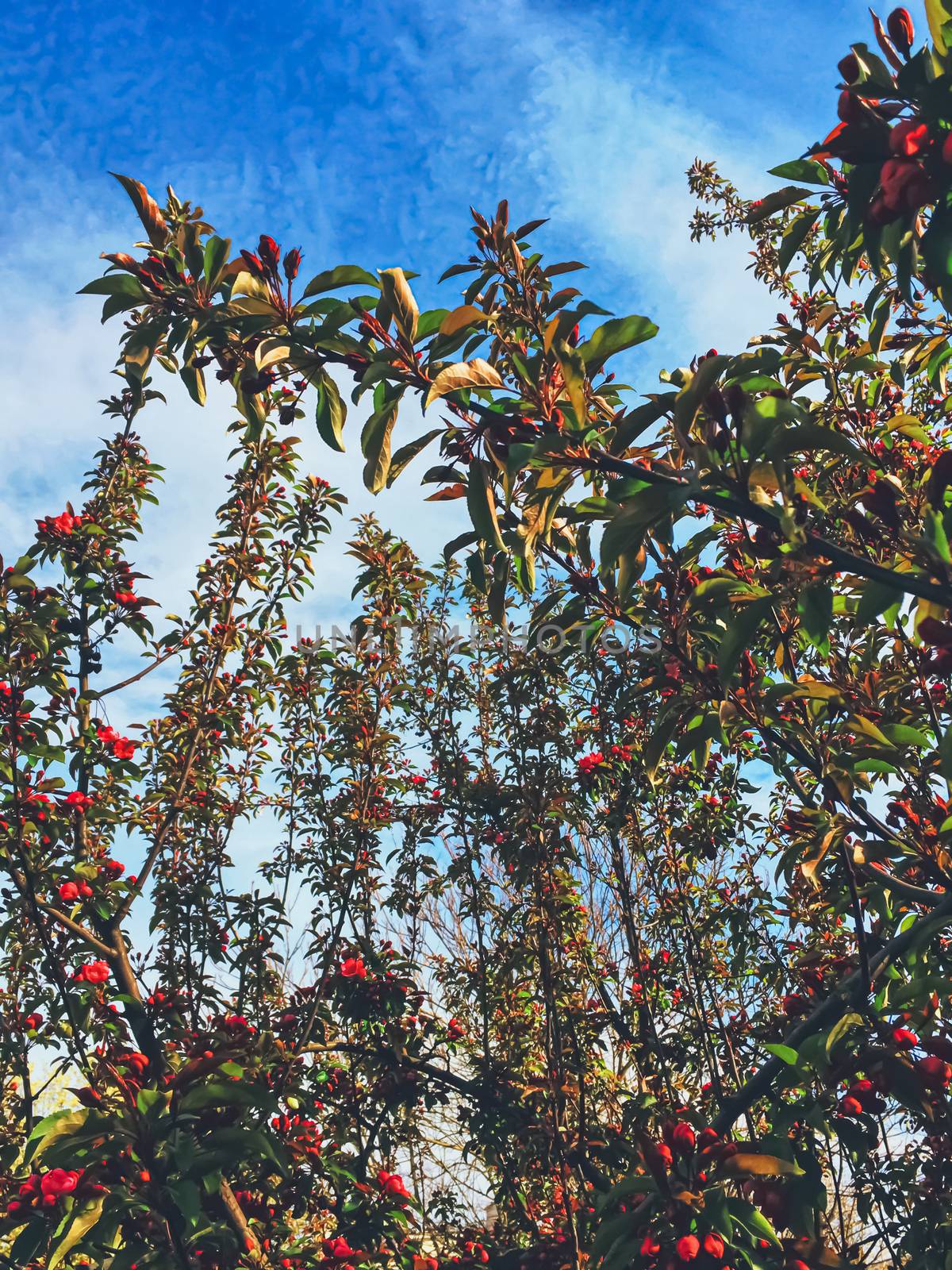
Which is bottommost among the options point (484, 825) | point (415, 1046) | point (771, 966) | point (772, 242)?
point (771, 966)

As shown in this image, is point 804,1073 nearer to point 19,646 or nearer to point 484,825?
point 484,825

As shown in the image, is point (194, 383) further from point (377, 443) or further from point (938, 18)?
point (938, 18)

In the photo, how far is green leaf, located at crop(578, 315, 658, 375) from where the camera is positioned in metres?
1.58

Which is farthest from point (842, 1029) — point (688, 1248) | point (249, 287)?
point (249, 287)

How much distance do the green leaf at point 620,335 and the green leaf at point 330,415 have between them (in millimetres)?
512

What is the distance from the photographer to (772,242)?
5.02m

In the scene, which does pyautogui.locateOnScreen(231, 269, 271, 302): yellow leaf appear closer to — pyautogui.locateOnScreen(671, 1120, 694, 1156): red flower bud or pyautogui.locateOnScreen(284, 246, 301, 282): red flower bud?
pyautogui.locateOnScreen(284, 246, 301, 282): red flower bud

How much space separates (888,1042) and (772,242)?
4.63 meters

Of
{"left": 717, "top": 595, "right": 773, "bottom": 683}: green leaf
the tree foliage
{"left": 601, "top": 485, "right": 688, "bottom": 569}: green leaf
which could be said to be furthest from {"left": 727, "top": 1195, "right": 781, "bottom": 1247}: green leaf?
{"left": 601, "top": 485, "right": 688, "bottom": 569}: green leaf

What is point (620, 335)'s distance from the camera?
1.58 metres

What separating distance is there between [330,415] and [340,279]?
264mm

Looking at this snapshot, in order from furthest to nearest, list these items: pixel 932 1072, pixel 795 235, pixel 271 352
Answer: pixel 795 235, pixel 932 1072, pixel 271 352

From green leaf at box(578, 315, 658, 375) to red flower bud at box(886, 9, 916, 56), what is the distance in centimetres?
72

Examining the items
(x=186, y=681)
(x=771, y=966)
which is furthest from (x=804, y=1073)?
(x=186, y=681)
